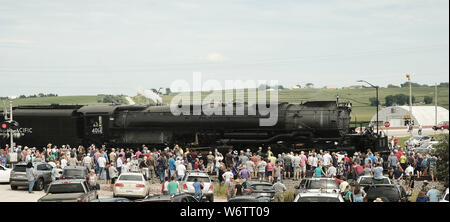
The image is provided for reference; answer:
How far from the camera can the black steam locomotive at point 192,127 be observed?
38219 mm

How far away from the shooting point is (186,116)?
136 feet

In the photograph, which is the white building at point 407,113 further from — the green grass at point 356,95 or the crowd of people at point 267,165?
the crowd of people at point 267,165

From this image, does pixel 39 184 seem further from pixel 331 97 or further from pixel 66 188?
pixel 331 97

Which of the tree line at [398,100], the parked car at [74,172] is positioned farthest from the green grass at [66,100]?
the parked car at [74,172]

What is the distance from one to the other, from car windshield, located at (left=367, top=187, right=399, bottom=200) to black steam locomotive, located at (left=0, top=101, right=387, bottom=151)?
1591 cm

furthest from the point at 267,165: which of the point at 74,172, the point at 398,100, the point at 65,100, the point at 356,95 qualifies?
the point at 356,95

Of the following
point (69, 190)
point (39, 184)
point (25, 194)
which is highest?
point (69, 190)

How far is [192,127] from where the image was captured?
1626 inches

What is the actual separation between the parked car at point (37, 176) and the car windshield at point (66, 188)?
29.1 ft

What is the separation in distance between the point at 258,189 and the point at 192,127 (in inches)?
674

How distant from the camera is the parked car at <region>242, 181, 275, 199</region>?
947 inches

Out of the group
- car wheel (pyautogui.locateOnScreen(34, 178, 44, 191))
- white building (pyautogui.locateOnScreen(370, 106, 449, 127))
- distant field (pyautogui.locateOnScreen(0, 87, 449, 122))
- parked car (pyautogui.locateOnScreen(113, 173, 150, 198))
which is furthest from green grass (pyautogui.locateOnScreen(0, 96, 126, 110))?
parked car (pyautogui.locateOnScreen(113, 173, 150, 198))
